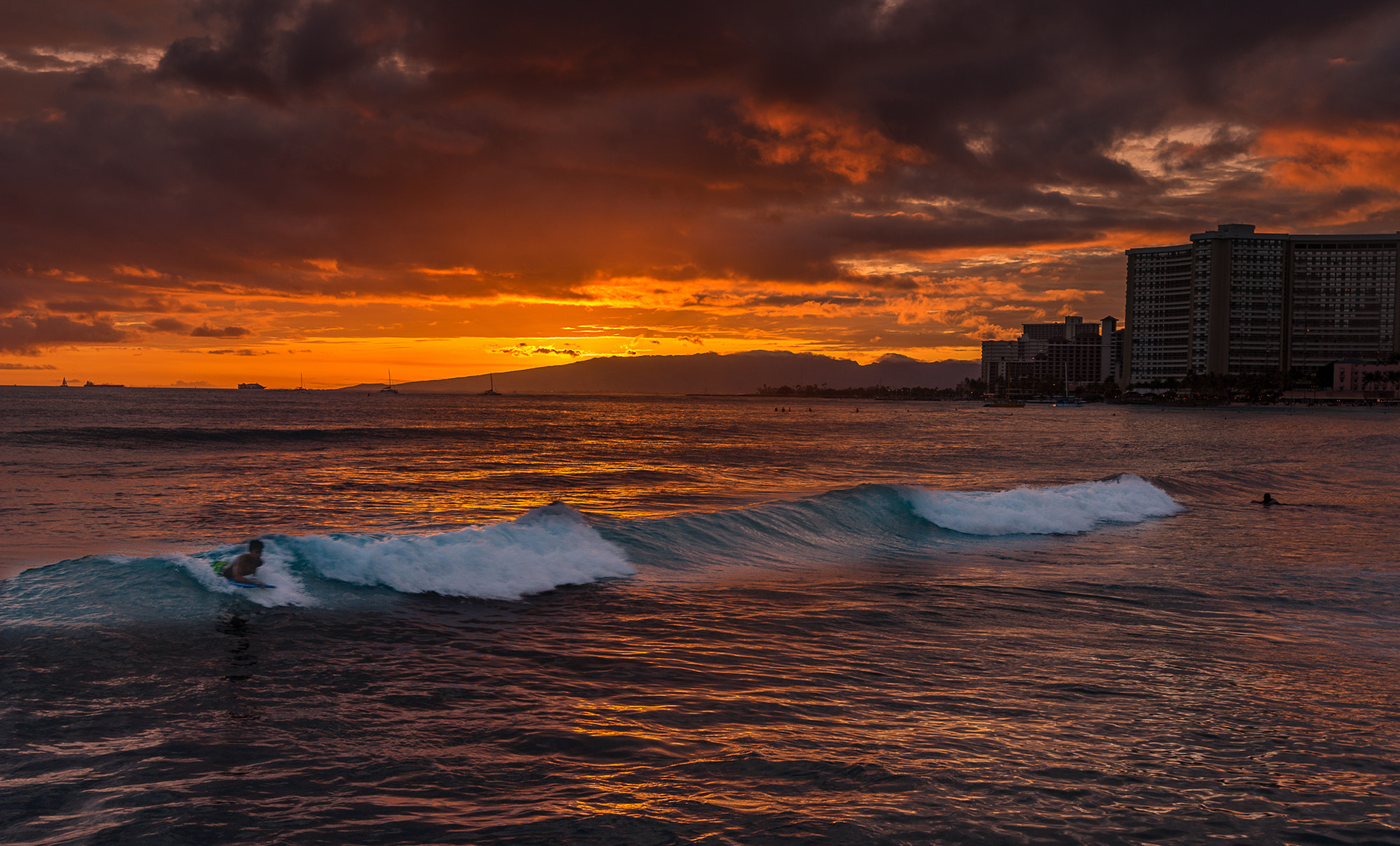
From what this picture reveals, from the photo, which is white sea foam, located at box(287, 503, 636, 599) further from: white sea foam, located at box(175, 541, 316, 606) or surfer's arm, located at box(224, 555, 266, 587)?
surfer's arm, located at box(224, 555, 266, 587)

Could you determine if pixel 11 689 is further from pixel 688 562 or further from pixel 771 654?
pixel 688 562

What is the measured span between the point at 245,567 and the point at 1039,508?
891 inches

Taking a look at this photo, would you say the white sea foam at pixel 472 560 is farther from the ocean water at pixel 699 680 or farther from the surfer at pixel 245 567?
the surfer at pixel 245 567

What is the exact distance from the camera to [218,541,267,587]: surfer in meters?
12.7

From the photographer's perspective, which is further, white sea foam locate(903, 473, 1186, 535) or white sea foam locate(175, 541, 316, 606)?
white sea foam locate(903, 473, 1186, 535)

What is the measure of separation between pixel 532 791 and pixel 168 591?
8.93 m

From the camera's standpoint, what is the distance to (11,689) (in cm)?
875

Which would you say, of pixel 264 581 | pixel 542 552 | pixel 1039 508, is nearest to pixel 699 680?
pixel 542 552

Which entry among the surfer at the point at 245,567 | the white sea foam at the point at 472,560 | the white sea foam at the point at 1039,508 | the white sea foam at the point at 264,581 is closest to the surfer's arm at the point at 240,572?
the surfer at the point at 245,567

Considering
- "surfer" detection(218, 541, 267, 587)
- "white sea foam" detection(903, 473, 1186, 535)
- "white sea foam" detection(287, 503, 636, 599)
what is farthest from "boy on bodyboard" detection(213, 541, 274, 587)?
"white sea foam" detection(903, 473, 1186, 535)

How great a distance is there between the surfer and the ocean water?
0.21 metres

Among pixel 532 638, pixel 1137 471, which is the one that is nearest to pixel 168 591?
pixel 532 638

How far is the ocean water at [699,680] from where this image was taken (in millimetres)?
6238

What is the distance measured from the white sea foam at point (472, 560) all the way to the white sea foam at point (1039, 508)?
12051 millimetres
